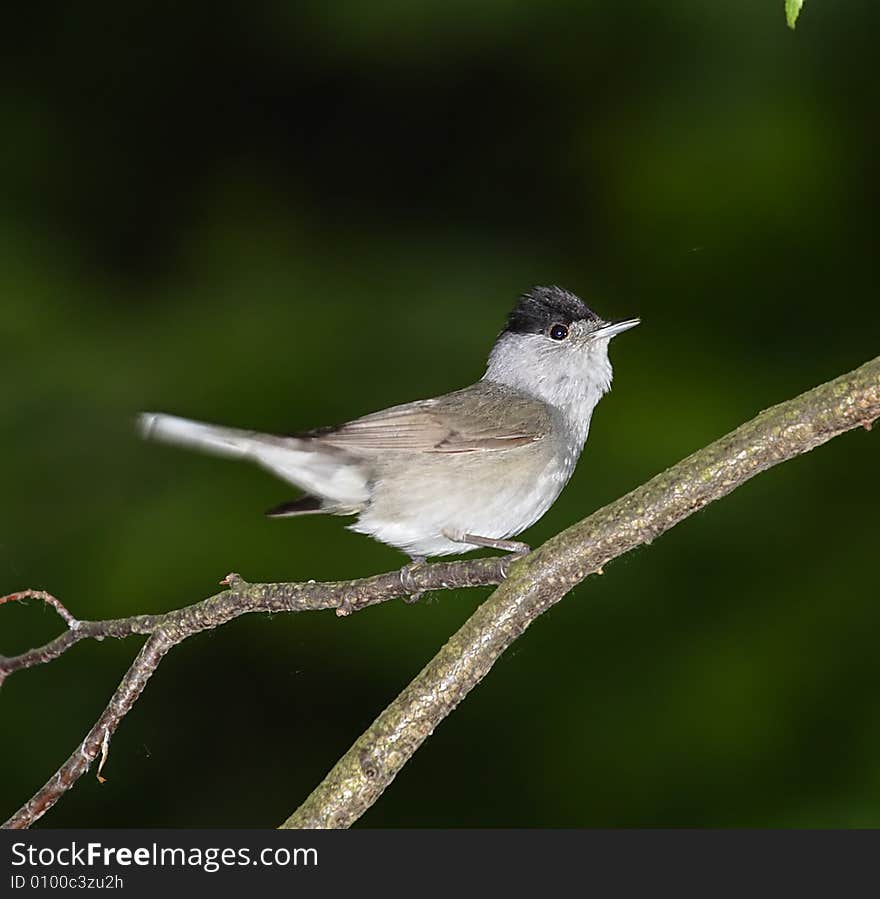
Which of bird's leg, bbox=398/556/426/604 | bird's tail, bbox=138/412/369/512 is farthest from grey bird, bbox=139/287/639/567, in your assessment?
bird's leg, bbox=398/556/426/604

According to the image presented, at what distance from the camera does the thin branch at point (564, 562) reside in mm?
1930

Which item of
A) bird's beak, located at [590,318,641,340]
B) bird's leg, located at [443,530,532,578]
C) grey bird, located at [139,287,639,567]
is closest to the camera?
bird's leg, located at [443,530,532,578]

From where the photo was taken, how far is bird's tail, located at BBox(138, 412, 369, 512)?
2.52 m

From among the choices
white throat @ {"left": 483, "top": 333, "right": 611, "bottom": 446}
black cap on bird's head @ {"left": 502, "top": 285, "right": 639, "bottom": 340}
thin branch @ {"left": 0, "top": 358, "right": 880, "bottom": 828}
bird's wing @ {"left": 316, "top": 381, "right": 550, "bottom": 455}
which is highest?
black cap on bird's head @ {"left": 502, "top": 285, "right": 639, "bottom": 340}

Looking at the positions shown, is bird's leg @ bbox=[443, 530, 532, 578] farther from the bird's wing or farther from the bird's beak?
the bird's beak

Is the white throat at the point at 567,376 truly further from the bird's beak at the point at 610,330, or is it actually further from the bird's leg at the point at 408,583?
the bird's leg at the point at 408,583

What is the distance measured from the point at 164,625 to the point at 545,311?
1.91 metres

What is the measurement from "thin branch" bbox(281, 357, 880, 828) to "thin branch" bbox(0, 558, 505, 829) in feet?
0.56

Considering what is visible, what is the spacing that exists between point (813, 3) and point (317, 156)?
2.27 m

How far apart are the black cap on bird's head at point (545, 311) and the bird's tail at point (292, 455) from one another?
838 mm

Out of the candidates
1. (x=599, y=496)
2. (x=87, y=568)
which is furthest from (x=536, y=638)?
(x=87, y=568)

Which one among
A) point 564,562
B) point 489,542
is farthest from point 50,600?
Answer: point 489,542

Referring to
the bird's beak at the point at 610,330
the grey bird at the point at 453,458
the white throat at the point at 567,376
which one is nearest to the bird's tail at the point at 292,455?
the grey bird at the point at 453,458

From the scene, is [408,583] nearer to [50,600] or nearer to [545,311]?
[50,600]
